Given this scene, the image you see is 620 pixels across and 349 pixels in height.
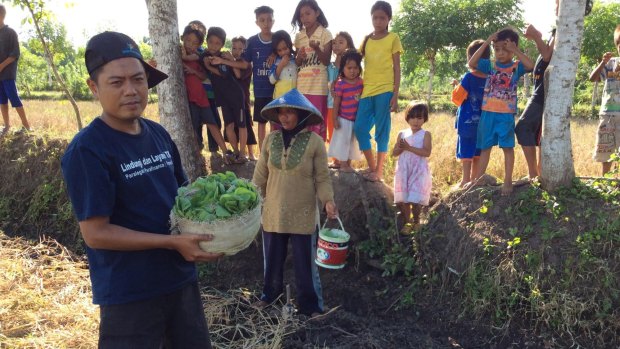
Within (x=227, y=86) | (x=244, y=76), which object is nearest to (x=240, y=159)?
(x=227, y=86)

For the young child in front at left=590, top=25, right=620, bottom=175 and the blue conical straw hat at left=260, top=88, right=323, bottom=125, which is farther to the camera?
the young child in front at left=590, top=25, right=620, bottom=175

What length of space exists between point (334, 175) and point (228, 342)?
2.13m

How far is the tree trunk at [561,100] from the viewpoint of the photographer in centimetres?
387

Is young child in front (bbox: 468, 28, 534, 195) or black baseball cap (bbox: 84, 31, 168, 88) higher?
black baseball cap (bbox: 84, 31, 168, 88)

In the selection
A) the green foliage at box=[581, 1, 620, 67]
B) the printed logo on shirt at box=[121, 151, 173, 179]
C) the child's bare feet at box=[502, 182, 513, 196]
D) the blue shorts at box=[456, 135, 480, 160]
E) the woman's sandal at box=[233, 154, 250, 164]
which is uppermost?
the green foliage at box=[581, 1, 620, 67]

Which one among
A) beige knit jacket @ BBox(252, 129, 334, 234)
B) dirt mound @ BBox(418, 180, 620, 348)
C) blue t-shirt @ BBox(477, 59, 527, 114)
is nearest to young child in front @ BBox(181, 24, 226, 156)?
beige knit jacket @ BBox(252, 129, 334, 234)

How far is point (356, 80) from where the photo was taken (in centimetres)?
500

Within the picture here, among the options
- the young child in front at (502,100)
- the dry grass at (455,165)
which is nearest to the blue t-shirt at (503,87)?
the young child in front at (502,100)

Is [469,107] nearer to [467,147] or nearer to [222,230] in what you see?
[467,147]

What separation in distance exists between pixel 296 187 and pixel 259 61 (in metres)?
2.19

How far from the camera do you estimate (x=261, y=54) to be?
5297mm

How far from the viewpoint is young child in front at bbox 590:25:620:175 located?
4543mm

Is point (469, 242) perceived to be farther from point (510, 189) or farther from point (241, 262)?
point (241, 262)

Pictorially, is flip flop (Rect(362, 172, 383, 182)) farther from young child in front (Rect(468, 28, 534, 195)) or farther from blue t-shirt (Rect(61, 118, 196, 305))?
blue t-shirt (Rect(61, 118, 196, 305))
